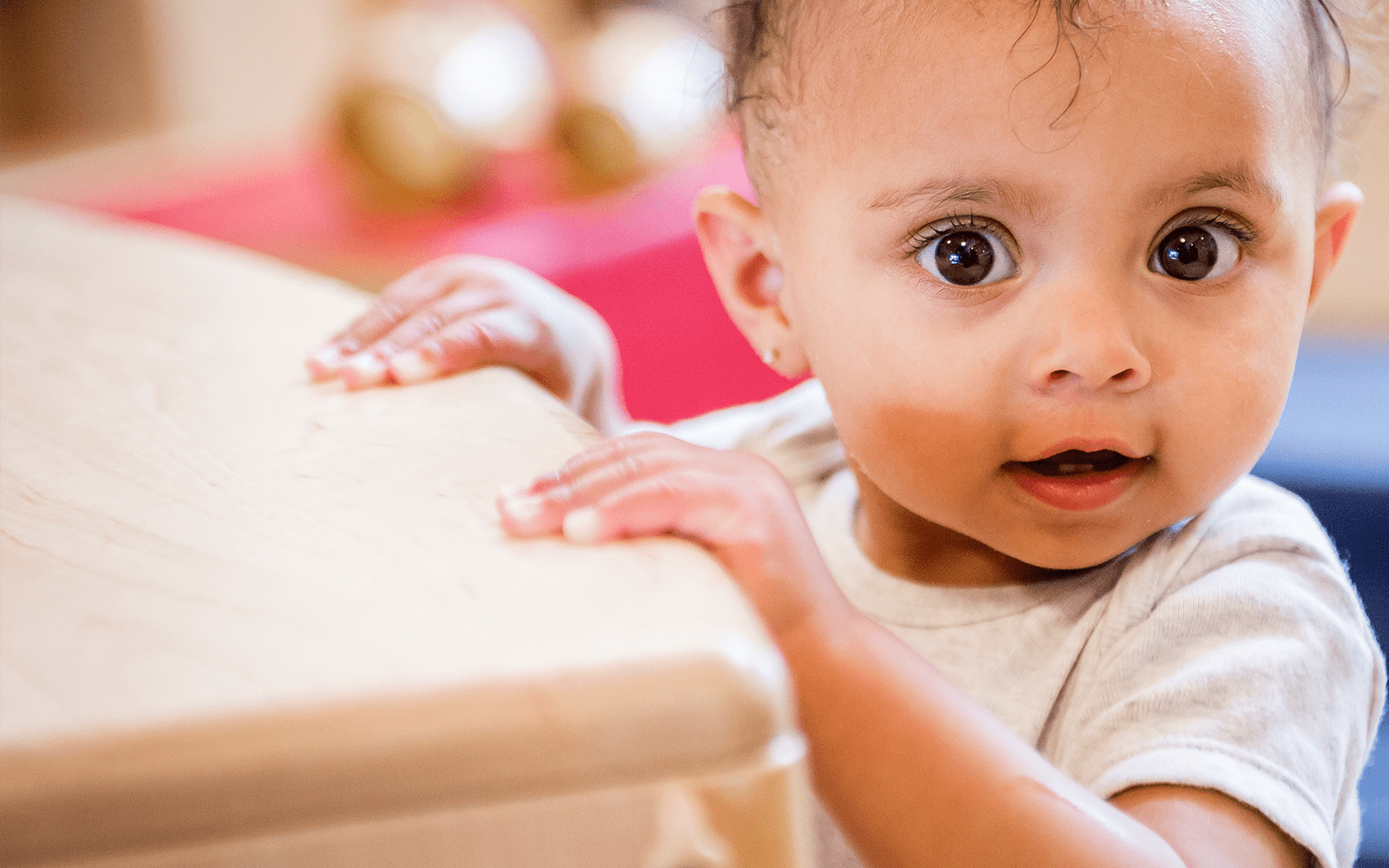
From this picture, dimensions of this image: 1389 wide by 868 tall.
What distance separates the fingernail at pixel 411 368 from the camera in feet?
2.01

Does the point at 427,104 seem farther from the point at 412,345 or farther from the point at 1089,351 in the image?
the point at 1089,351

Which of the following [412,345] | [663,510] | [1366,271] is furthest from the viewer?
[1366,271]

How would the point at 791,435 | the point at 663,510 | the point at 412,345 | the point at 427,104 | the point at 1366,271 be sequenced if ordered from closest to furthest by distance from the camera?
the point at 663,510 < the point at 412,345 < the point at 791,435 < the point at 427,104 < the point at 1366,271

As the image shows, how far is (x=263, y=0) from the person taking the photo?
2926mm

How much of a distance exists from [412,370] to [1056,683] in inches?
14.2

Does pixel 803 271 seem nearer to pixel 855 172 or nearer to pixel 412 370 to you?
pixel 855 172

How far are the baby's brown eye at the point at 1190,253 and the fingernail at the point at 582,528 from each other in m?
0.32

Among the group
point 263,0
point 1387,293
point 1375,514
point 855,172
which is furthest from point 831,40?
point 263,0

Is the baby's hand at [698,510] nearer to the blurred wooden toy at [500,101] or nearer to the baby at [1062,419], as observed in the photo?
the baby at [1062,419]

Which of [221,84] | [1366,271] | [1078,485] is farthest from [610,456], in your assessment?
[221,84]

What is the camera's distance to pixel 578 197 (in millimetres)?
1780

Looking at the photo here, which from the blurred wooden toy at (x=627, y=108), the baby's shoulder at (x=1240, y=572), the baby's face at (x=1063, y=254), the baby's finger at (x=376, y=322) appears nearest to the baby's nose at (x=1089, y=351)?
the baby's face at (x=1063, y=254)

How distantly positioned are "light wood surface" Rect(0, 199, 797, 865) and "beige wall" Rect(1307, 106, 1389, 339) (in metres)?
1.74

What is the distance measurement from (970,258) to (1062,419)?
0.09 meters
